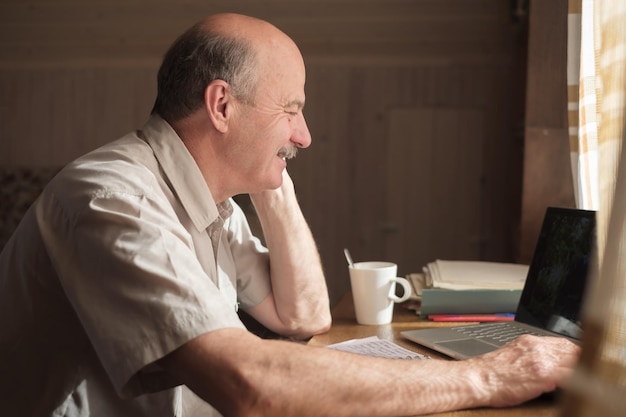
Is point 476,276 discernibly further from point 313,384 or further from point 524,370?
point 313,384

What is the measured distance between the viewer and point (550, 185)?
2.12m

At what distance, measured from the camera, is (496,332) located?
1225 mm

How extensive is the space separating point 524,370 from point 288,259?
667mm

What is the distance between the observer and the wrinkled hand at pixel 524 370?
0.85m

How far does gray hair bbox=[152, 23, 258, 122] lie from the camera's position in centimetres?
120

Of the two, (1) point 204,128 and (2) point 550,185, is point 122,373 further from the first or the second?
(2) point 550,185

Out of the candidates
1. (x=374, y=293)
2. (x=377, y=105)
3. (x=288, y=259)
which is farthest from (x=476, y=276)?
(x=377, y=105)

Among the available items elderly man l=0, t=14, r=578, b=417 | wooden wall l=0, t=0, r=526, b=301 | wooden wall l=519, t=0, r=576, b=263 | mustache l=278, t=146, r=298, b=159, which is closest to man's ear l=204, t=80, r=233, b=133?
elderly man l=0, t=14, r=578, b=417

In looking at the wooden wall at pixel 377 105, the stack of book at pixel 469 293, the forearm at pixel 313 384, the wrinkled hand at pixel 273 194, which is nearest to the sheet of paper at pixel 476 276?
the stack of book at pixel 469 293

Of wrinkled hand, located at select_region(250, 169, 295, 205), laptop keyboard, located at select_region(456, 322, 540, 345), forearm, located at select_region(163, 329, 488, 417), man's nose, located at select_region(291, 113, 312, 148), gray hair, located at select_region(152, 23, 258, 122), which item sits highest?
gray hair, located at select_region(152, 23, 258, 122)

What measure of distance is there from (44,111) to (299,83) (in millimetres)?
3820

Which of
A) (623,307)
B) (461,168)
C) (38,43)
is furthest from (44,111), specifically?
(623,307)

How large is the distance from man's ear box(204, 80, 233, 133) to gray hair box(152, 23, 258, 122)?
12mm

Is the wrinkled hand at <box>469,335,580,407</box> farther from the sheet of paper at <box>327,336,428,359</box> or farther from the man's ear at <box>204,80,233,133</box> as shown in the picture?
the man's ear at <box>204,80,233,133</box>
